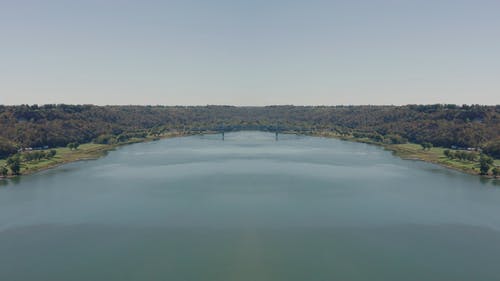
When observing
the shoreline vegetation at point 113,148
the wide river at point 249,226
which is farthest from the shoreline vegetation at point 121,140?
the wide river at point 249,226

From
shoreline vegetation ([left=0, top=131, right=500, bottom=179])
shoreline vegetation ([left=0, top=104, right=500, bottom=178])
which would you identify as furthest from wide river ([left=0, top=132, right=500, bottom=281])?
shoreline vegetation ([left=0, top=104, right=500, bottom=178])

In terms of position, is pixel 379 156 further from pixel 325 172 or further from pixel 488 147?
pixel 325 172

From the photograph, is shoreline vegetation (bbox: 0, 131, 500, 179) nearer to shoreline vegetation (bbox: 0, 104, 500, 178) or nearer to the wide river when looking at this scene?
shoreline vegetation (bbox: 0, 104, 500, 178)

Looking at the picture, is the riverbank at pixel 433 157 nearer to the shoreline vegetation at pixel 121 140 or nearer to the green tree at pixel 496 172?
the shoreline vegetation at pixel 121 140

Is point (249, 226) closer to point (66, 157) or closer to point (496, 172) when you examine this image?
point (496, 172)

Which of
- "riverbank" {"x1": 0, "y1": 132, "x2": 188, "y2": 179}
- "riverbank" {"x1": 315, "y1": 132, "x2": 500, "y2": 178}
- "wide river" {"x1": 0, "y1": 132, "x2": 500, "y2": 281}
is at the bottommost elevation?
"wide river" {"x1": 0, "y1": 132, "x2": 500, "y2": 281}

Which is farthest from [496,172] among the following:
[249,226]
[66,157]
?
[66,157]

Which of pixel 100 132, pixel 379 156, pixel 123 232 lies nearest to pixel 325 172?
pixel 379 156

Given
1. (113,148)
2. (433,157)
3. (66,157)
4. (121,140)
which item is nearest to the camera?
(66,157)

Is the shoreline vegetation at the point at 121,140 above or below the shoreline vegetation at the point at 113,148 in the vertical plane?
above
